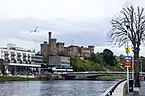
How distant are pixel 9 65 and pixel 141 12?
14819 cm

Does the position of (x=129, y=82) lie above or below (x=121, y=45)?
below

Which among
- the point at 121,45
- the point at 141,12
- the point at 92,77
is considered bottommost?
the point at 92,77

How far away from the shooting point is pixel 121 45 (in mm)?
52500

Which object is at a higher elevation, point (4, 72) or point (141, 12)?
point (141, 12)

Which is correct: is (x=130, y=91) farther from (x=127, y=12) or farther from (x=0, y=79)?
(x=0, y=79)

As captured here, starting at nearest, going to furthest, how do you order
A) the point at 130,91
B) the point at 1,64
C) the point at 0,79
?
1. the point at 130,91
2. the point at 0,79
3. the point at 1,64

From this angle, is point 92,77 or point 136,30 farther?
point 92,77

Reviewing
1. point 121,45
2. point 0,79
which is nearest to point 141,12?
point 121,45

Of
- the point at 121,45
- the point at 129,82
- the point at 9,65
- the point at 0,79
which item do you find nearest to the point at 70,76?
the point at 9,65

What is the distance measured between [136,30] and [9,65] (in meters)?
148

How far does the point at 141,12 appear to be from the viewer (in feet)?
163

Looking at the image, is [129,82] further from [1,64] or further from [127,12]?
[1,64]

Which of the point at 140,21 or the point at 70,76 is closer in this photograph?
the point at 140,21

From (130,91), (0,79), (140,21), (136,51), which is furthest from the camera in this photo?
(0,79)
